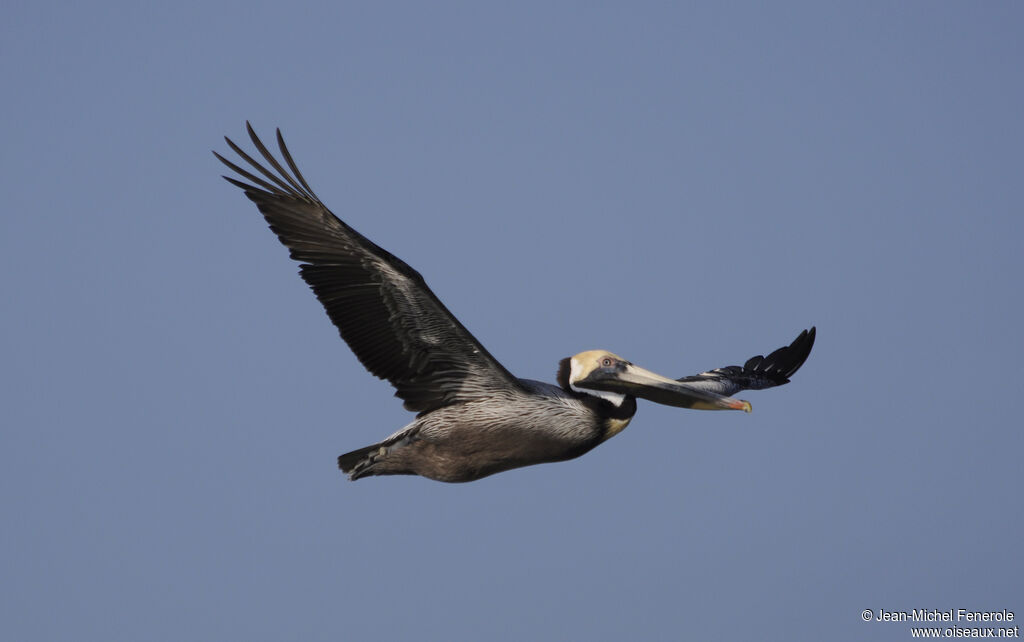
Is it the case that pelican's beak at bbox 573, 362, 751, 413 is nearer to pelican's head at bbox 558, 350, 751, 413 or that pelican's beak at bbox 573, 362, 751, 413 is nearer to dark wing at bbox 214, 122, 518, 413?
pelican's head at bbox 558, 350, 751, 413

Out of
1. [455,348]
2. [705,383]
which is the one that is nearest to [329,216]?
[455,348]

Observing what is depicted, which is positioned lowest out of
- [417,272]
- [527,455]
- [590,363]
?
[527,455]

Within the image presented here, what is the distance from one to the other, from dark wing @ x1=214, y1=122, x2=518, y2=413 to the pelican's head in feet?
2.21

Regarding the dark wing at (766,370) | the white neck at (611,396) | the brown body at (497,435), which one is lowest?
the brown body at (497,435)

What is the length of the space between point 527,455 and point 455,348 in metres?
0.98

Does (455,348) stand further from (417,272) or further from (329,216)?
(329,216)

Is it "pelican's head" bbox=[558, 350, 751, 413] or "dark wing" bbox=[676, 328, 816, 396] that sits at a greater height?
"dark wing" bbox=[676, 328, 816, 396]

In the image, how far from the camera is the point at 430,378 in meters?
11.0

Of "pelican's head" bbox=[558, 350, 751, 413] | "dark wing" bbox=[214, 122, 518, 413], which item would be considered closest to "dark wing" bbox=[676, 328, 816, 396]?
"pelican's head" bbox=[558, 350, 751, 413]

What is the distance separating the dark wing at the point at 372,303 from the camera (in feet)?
34.9

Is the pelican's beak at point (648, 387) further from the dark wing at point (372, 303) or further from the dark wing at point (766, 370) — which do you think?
the dark wing at point (766, 370)

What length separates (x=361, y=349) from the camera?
429 inches

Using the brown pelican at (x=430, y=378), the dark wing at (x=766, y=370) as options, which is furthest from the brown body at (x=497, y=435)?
the dark wing at (x=766, y=370)

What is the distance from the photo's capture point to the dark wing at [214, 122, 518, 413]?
10633mm
